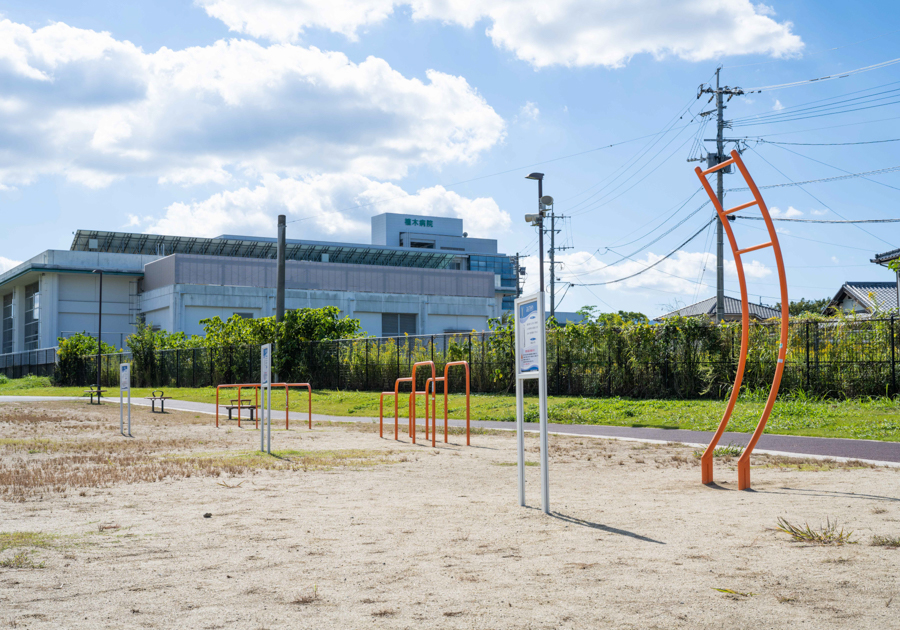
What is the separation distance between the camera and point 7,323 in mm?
69938

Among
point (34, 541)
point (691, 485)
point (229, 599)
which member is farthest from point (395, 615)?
point (691, 485)

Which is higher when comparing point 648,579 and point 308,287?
point 308,287

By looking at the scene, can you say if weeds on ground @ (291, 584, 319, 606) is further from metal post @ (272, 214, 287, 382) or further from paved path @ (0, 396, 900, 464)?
metal post @ (272, 214, 287, 382)

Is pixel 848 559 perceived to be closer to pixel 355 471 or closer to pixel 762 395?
pixel 355 471

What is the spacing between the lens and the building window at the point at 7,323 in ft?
224

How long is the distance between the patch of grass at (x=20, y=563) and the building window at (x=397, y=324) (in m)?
60.2

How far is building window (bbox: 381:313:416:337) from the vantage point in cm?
6594

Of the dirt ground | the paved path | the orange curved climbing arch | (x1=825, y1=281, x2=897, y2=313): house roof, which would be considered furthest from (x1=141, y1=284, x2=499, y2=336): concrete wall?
the orange curved climbing arch

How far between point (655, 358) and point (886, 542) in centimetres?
1679

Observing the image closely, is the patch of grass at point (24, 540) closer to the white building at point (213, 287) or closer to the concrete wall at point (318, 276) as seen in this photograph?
the white building at point (213, 287)

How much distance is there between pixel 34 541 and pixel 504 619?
3688mm

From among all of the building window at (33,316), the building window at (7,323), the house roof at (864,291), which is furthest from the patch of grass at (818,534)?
the building window at (7,323)

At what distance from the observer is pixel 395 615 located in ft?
13.4

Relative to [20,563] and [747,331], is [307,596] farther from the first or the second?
[747,331]
